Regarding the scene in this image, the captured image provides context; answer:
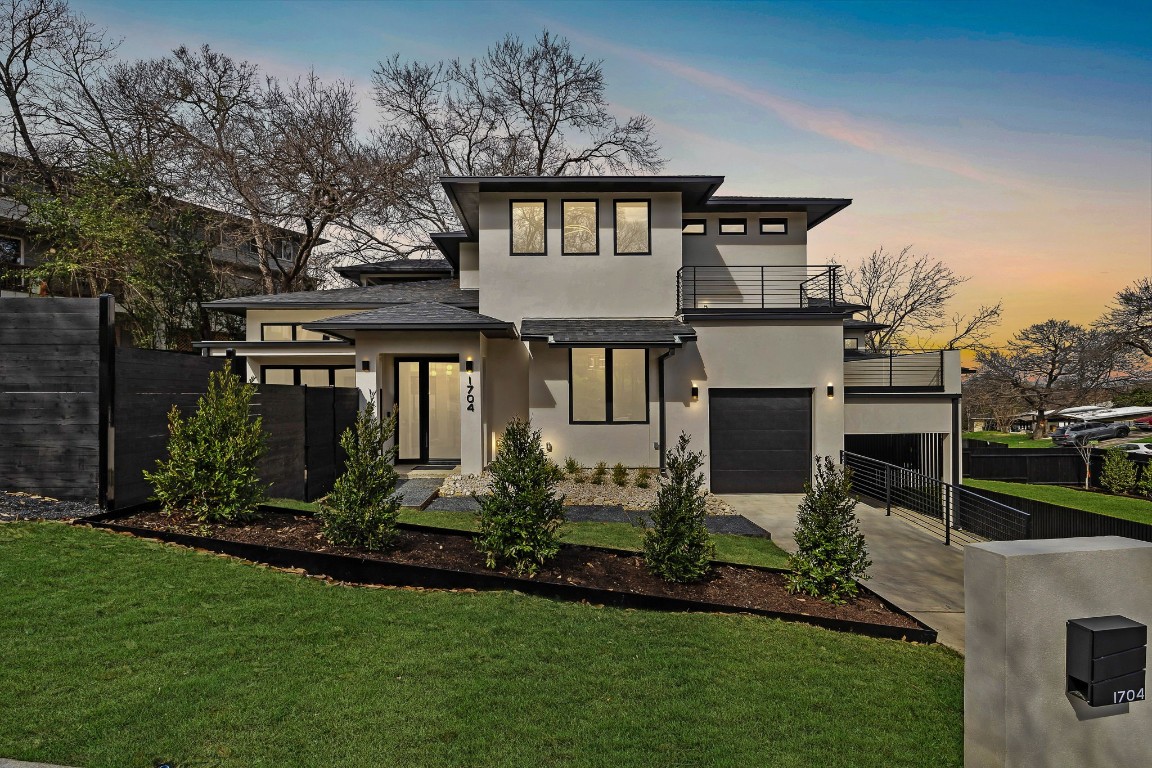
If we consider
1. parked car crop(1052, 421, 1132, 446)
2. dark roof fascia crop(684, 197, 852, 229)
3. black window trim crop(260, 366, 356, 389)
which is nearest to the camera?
dark roof fascia crop(684, 197, 852, 229)

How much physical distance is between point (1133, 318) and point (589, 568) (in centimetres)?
4015

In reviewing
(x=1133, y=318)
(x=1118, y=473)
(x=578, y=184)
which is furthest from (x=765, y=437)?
(x=1133, y=318)

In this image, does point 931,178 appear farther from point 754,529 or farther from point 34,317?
point 34,317

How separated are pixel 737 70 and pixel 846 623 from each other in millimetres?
13821

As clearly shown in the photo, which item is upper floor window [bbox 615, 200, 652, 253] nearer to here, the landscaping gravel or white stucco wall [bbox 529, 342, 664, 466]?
white stucco wall [bbox 529, 342, 664, 466]

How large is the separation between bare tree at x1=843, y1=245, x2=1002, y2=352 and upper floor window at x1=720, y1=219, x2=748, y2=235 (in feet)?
68.9

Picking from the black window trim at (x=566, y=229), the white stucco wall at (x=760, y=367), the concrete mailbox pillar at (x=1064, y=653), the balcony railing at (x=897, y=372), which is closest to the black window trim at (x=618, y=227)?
the black window trim at (x=566, y=229)

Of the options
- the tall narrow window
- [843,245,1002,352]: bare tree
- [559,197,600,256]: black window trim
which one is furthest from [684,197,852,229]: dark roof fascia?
[843,245,1002,352]: bare tree

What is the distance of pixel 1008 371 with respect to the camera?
37.5 m

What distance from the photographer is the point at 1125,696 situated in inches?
104

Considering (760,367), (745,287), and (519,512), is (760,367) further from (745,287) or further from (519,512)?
(519,512)

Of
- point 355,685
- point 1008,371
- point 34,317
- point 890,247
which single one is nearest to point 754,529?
point 355,685

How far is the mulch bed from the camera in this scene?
5.52m

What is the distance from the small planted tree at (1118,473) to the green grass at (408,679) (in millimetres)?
21380
